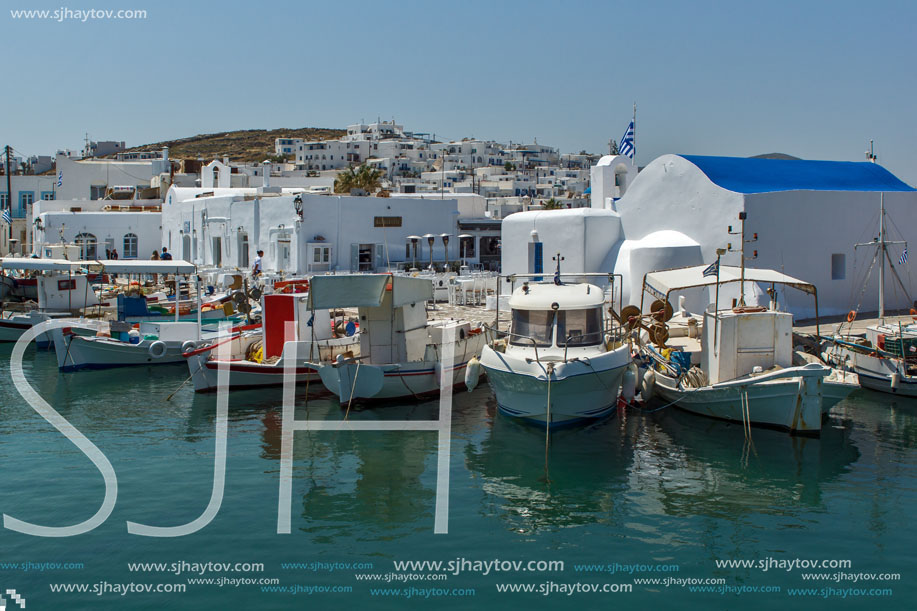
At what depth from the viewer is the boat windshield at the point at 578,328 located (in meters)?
17.1

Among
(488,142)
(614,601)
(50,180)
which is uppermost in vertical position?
(488,142)

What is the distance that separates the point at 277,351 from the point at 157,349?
15.9 feet

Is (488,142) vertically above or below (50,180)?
above

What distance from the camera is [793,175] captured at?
2788cm

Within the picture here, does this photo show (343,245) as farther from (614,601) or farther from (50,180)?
(50,180)

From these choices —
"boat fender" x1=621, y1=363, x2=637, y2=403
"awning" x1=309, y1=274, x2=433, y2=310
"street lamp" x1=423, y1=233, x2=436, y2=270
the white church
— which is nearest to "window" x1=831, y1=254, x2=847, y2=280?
the white church

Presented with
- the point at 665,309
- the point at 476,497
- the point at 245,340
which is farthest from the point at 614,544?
the point at 245,340

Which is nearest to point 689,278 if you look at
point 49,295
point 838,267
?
point 838,267

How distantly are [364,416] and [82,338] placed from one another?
1007cm

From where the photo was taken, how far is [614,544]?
1116cm

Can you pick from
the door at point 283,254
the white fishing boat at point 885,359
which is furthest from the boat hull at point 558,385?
the door at point 283,254

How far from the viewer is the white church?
25234 millimetres

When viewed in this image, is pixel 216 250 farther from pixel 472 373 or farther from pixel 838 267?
pixel 838 267

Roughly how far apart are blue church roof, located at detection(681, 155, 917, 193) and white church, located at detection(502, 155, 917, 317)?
A: 53 millimetres
